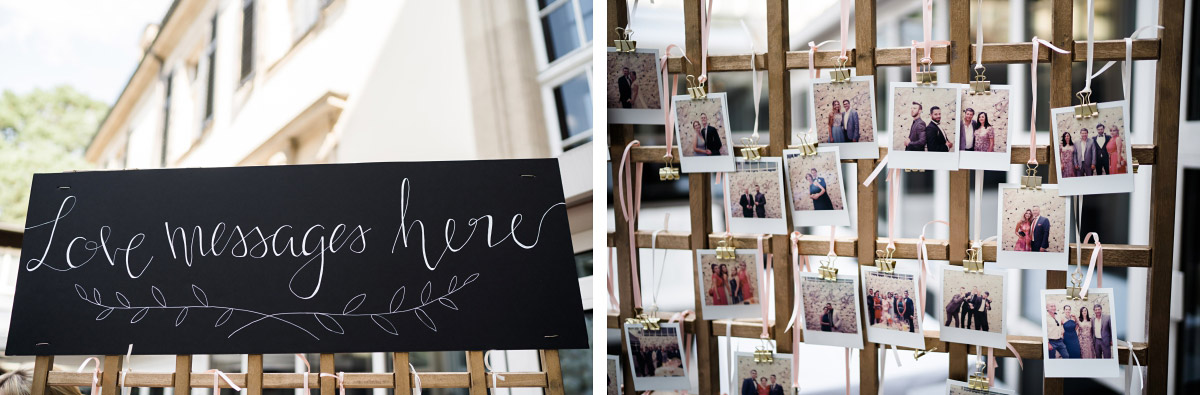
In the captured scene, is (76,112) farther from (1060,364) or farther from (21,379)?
(1060,364)

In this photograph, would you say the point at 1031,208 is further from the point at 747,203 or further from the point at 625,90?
the point at 625,90

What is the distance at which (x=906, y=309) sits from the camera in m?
1.06

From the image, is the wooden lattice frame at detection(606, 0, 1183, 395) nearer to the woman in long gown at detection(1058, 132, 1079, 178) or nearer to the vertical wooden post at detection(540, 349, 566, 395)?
the woman in long gown at detection(1058, 132, 1079, 178)

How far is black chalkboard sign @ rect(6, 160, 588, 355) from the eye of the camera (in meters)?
1.04

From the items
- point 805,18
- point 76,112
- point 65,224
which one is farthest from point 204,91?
point 805,18

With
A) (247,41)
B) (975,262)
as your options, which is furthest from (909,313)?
(247,41)

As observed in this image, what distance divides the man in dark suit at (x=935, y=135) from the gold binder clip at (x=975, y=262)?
173 mm

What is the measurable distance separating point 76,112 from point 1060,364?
1778 millimetres

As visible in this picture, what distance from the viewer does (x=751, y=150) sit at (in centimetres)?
109

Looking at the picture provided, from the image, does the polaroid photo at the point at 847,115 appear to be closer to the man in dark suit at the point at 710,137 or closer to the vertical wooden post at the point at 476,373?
the man in dark suit at the point at 710,137

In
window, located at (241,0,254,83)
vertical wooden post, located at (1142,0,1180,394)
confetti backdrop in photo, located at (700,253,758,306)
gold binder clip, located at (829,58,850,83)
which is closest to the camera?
vertical wooden post, located at (1142,0,1180,394)

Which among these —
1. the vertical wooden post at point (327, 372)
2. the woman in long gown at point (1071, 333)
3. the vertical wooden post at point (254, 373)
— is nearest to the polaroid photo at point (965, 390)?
the woman in long gown at point (1071, 333)

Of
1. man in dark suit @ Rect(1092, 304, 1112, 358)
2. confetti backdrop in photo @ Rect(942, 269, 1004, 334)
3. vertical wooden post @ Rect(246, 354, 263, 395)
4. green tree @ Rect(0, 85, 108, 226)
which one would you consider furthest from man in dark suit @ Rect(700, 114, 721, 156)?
green tree @ Rect(0, 85, 108, 226)

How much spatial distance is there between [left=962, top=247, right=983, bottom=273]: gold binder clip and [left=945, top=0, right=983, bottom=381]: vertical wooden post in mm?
15
